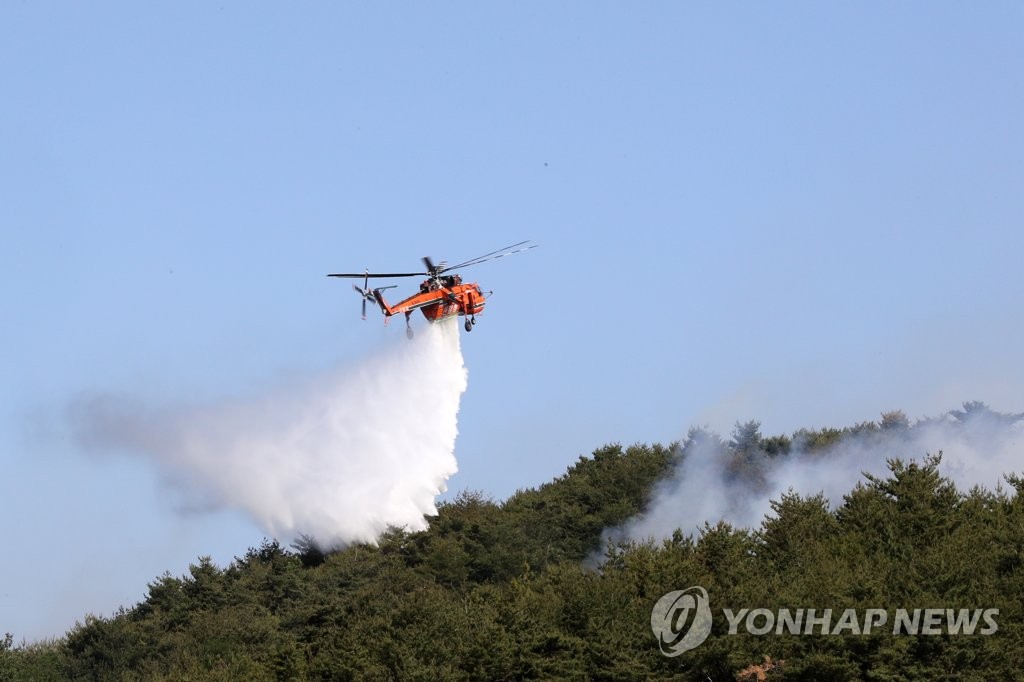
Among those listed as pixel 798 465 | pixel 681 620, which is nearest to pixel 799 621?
pixel 681 620

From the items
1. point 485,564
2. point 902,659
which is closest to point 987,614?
point 902,659

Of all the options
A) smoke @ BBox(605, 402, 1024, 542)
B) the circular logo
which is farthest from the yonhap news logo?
smoke @ BBox(605, 402, 1024, 542)

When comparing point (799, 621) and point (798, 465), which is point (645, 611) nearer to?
point (799, 621)

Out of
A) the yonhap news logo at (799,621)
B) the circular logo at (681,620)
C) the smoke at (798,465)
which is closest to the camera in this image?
the yonhap news logo at (799,621)

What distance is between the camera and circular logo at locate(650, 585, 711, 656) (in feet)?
190

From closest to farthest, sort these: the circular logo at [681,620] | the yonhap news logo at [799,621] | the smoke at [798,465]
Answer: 1. the yonhap news logo at [799,621]
2. the circular logo at [681,620]
3. the smoke at [798,465]

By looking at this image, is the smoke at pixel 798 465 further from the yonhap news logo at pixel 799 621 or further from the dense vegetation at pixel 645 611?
the yonhap news logo at pixel 799 621

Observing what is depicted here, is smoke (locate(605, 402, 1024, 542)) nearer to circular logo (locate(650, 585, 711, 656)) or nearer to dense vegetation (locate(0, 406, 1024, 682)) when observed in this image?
dense vegetation (locate(0, 406, 1024, 682))

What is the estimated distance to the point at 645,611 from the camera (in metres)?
60.5

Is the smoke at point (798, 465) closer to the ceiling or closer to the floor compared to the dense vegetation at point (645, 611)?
closer to the ceiling

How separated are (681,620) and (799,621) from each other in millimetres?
4689

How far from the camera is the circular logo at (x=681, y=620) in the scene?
57.9 metres

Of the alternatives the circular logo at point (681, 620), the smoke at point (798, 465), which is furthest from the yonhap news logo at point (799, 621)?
the smoke at point (798, 465)

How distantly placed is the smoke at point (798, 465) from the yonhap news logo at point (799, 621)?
112 feet
